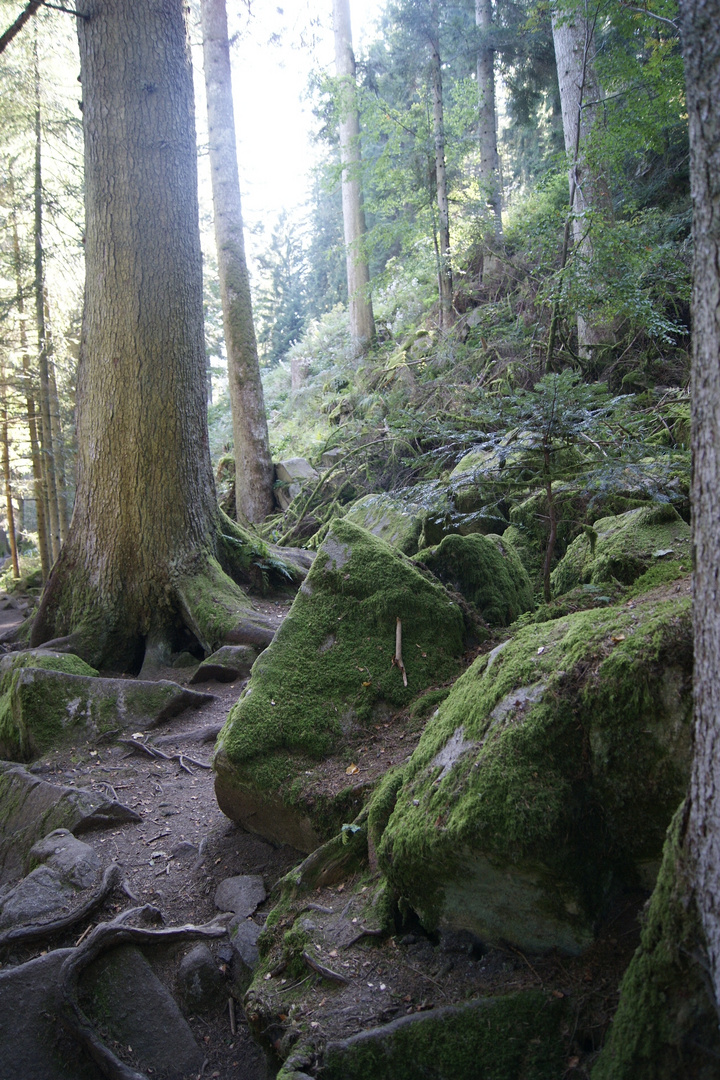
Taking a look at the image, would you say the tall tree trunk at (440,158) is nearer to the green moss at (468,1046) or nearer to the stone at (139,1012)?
the stone at (139,1012)

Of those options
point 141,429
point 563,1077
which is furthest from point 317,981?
point 141,429

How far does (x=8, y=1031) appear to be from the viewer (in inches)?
111

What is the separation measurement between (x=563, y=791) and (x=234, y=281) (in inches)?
443

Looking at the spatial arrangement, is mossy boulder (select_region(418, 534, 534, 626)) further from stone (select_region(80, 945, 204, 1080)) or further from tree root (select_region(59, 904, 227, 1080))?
stone (select_region(80, 945, 204, 1080))

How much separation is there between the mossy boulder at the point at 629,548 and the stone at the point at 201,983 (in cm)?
289

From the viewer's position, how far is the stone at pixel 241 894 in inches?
131

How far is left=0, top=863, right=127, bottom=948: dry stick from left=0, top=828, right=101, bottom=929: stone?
0.06 metres

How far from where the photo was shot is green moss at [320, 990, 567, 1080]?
6.78 feet

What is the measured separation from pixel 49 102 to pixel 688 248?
43.9 ft

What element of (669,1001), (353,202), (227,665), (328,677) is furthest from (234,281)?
(669,1001)

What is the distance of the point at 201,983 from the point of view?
10.0 feet

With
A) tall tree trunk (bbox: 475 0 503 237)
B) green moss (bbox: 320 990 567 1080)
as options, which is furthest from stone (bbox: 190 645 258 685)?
tall tree trunk (bbox: 475 0 503 237)

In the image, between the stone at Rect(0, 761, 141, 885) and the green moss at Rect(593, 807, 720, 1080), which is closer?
the green moss at Rect(593, 807, 720, 1080)

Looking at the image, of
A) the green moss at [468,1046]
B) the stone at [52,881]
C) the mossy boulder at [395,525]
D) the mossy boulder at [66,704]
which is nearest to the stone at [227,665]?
the mossy boulder at [66,704]
